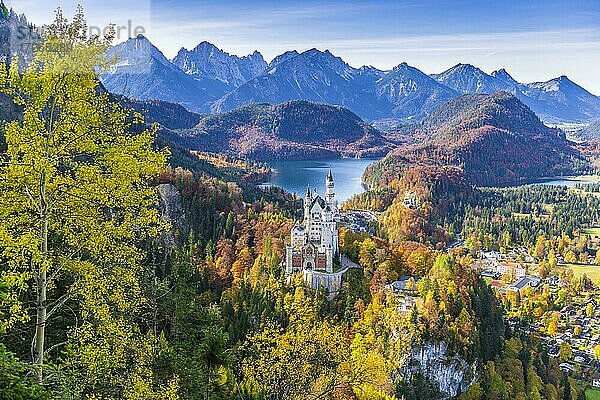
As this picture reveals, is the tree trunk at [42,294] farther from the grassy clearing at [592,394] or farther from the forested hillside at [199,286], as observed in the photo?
the grassy clearing at [592,394]

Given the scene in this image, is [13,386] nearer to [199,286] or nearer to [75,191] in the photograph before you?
[75,191]

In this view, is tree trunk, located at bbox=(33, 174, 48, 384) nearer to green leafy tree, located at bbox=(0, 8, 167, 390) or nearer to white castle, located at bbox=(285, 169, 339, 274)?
green leafy tree, located at bbox=(0, 8, 167, 390)

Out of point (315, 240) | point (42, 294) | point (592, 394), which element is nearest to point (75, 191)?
point (42, 294)

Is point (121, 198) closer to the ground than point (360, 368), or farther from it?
farther from it

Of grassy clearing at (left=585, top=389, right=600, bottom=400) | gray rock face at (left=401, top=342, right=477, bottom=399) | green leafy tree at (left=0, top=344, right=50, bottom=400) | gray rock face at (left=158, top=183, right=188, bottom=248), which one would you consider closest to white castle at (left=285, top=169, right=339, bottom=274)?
gray rock face at (left=401, top=342, right=477, bottom=399)

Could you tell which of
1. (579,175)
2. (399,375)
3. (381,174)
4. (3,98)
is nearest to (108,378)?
(399,375)

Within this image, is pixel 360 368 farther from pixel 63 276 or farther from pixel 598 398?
pixel 598 398
